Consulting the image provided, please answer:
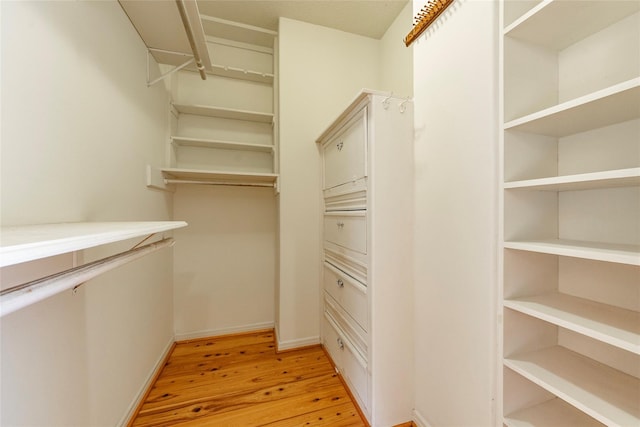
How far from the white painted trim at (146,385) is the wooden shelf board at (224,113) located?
1.99 metres

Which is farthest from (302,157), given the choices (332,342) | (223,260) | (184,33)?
(332,342)

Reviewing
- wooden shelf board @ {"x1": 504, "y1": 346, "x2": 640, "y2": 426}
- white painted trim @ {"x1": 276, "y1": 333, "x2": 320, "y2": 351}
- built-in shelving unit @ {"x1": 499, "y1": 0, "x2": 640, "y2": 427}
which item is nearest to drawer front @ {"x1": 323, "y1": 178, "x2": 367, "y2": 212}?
built-in shelving unit @ {"x1": 499, "y1": 0, "x2": 640, "y2": 427}

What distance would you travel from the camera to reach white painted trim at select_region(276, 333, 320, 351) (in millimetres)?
2064

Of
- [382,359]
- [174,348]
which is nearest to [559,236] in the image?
[382,359]

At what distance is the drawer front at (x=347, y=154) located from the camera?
4.56 ft

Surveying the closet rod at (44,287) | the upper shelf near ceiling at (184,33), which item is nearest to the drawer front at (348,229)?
the closet rod at (44,287)

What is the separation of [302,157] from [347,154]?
24.9 inches

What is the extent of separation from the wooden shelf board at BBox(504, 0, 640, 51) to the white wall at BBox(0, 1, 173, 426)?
160cm

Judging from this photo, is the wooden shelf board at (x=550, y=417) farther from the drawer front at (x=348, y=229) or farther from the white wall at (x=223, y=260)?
the white wall at (x=223, y=260)

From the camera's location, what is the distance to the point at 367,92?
1.27 meters

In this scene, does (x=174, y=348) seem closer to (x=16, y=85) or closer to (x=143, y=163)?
(x=143, y=163)

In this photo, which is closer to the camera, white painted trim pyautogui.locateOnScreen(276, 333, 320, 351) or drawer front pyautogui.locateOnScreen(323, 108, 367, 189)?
drawer front pyautogui.locateOnScreen(323, 108, 367, 189)

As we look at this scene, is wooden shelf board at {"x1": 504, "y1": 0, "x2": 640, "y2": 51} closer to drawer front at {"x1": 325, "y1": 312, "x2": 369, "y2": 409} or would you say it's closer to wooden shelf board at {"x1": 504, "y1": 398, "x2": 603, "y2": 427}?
wooden shelf board at {"x1": 504, "y1": 398, "x2": 603, "y2": 427}

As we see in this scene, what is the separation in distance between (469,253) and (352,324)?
2.75 feet
